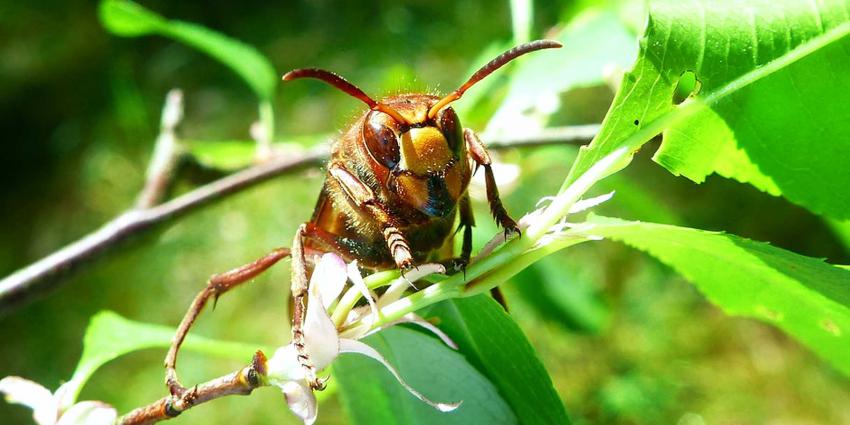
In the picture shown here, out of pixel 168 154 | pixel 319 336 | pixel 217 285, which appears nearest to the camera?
pixel 319 336

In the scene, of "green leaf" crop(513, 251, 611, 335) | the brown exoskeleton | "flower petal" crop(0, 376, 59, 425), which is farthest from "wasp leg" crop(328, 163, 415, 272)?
"green leaf" crop(513, 251, 611, 335)

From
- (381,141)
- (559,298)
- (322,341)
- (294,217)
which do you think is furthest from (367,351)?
(294,217)

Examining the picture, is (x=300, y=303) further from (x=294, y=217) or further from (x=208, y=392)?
(x=294, y=217)

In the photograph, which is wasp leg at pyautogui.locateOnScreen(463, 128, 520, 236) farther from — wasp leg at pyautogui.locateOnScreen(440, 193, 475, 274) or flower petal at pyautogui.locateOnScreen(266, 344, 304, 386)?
flower petal at pyautogui.locateOnScreen(266, 344, 304, 386)

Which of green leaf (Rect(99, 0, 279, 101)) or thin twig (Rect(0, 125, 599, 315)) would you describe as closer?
thin twig (Rect(0, 125, 599, 315))

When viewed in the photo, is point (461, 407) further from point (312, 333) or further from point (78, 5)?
point (78, 5)

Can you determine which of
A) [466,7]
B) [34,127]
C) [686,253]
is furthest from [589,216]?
[34,127]

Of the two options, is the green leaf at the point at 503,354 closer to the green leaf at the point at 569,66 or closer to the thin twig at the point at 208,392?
the thin twig at the point at 208,392
